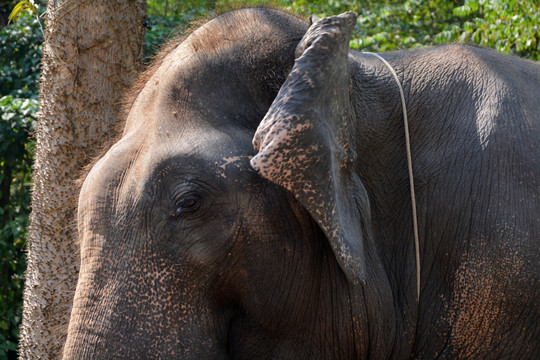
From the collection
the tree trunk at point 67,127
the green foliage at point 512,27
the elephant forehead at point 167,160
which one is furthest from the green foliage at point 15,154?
the elephant forehead at point 167,160

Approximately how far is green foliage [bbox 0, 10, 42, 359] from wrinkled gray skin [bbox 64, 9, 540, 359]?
4.07 meters

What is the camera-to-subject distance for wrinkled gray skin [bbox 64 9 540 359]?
2.10 meters

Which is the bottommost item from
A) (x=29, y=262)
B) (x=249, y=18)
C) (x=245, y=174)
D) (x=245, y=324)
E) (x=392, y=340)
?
(x=29, y=262)

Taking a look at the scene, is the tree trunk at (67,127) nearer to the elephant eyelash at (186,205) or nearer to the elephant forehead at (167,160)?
the elephant forehead at (167,160)

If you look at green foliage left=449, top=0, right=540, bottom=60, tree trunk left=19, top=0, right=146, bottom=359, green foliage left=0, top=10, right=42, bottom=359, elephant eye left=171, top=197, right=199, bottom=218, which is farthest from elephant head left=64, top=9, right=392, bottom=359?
green foliage left=0, top=10, right=42, bottom=359

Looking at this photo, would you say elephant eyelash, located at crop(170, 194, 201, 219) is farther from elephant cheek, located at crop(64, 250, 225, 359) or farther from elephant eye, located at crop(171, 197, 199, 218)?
elephant cheek, located at crop(64, 250, 225, 359)

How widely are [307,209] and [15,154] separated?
501 centimetres

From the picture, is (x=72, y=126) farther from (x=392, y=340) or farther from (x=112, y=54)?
(x=392, y=340)

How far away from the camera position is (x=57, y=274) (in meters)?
3.83

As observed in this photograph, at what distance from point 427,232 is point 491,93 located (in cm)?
52

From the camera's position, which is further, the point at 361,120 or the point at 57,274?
the point at 57,274

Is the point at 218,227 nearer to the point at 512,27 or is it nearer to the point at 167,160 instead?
the point at 167,160

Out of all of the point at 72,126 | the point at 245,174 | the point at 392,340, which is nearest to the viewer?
the point at 245,174

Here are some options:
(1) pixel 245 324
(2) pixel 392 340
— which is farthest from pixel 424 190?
(1) pixel 245 324
